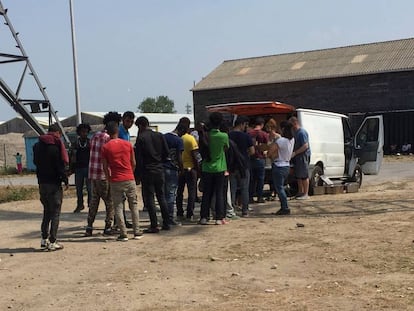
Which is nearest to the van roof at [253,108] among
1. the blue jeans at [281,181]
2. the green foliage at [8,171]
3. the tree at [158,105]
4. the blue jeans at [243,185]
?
the blue jeans at [281,181]

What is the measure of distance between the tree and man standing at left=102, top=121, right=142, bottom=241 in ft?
383

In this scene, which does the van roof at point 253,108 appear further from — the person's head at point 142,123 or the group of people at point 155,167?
the person's head at point 142,123

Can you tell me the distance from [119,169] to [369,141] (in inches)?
357

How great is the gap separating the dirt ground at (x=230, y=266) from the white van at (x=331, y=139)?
331 centimetres

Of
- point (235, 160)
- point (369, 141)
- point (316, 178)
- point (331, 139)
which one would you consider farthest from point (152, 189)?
point (369, 141)

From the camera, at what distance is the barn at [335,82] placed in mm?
34938

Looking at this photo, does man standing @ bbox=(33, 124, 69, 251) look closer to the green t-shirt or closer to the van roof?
the green t-shirt

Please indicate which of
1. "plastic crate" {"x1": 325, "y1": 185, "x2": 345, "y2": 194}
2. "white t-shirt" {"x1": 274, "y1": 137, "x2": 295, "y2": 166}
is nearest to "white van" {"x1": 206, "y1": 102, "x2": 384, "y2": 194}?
"plastic crate" {"x1": 325, "y1": 185, "x2": 345, "y2": 194}

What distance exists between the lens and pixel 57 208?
7.66 m

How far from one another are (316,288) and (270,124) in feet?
21.0

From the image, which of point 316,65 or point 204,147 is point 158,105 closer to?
point 316,65

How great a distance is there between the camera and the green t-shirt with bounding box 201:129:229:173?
9.03m

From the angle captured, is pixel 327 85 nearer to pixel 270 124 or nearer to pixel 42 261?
pixel 270 124

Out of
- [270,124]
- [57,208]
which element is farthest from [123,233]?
[270,124]
